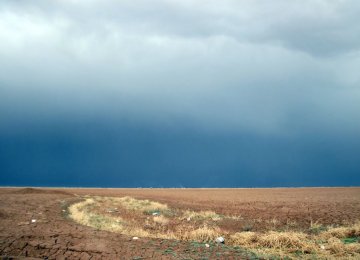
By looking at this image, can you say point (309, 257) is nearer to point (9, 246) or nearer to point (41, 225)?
point (9, 246)

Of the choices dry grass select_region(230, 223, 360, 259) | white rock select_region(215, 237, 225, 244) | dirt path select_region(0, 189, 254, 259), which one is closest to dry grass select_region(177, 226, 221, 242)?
white rock select_region(215, 237, 225, 244)

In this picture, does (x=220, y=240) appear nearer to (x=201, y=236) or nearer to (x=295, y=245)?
(x=201, y=236)

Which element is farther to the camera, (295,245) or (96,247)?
(295,245)

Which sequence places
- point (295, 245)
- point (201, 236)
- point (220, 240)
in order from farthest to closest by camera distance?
point (201, 236), point (220, 240), point (295, 245)

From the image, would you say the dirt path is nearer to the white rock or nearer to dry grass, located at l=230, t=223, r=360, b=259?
the white rock

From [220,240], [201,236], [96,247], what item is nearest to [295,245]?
[220,240]

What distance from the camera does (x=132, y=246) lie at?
44.7 feet

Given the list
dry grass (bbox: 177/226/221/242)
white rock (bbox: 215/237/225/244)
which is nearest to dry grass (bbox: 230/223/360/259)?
white rock (bbox: 215/237/225/244)

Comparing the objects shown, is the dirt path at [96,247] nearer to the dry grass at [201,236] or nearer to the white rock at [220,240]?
the white rock at [220,240]

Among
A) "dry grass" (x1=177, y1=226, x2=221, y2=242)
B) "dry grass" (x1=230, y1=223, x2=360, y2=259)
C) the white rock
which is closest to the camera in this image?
"dry grass" (x1=230, y1=223, x2=360, y2=259)

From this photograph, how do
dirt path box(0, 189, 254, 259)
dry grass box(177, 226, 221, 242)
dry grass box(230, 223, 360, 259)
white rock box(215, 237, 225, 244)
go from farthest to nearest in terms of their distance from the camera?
dry grass box(177, 226, 221, 242) → white rock box(215, 237, 225, 244) → dry grass box(230, 223, 360, 259) → dirt path box(0, 189, 254, 259)

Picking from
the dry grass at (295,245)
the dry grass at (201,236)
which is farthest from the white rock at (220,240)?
the dry grass at (201,236)

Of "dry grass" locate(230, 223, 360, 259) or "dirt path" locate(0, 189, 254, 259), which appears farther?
"dry grass" locate(230, 223, 360, 259)

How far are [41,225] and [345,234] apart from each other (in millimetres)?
16192
